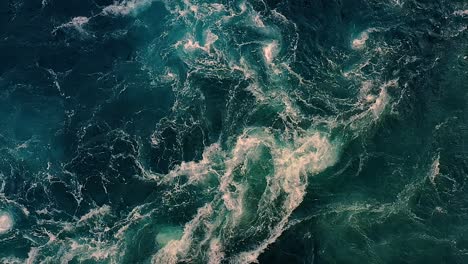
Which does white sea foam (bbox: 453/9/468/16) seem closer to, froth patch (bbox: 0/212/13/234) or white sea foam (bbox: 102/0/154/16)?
white sea foam (bbox: 102/0/154/16)

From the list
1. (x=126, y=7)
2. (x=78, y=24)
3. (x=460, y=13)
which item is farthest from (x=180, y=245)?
(x=460, y=13)

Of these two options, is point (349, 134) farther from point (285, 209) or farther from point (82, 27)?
point (82, 27)

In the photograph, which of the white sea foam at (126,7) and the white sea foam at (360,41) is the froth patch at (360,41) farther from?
the white sea foam at (126,7)

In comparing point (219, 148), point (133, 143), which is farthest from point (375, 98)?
point (133, 143)

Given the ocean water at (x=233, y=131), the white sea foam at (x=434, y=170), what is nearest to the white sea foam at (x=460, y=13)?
the ocean water at (x=233, y=131)

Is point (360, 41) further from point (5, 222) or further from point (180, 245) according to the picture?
point (5, 222)

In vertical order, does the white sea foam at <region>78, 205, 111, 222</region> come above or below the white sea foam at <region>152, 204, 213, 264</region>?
above

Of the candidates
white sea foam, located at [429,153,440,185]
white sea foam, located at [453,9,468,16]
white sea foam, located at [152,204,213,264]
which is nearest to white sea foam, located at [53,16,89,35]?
white sea foam, located at [152,204,213,264]
